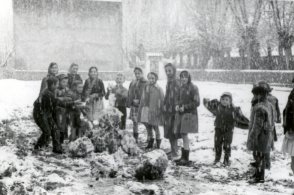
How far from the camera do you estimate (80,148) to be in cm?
829

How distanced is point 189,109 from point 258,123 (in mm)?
1590

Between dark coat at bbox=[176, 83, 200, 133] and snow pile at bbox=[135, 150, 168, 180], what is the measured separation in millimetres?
1213

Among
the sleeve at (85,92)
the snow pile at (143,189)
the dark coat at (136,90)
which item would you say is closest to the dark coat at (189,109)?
the dark coat at (136,90)

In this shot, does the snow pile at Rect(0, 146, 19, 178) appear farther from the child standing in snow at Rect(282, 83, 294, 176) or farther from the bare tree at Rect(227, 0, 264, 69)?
the bare tree at Rect(227, 0, 264, 69)

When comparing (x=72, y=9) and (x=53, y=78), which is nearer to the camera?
(x=53, y=78)

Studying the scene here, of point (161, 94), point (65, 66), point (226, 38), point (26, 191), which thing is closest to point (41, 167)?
point (26, 191)

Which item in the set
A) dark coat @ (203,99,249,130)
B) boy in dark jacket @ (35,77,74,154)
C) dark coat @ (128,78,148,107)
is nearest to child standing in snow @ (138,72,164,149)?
dark coat @ (128,78,148,107)

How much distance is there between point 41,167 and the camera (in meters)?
7.06

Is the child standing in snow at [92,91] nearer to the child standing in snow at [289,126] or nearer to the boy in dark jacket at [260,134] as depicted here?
the boy in dark jacket at [260,134]

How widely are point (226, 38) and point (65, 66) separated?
51.7ft

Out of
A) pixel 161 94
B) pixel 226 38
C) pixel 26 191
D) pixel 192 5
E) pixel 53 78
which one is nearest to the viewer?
pixel 26 191

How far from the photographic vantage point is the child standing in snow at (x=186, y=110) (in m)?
7.84

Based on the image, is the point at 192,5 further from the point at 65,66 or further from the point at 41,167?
the point at 41,167

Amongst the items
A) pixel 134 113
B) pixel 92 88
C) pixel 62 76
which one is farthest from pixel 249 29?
pixel 62 76
